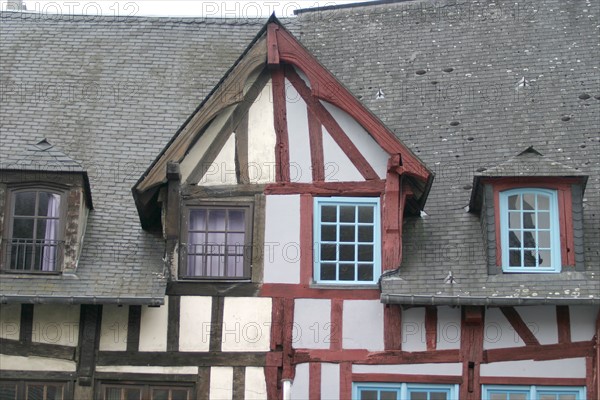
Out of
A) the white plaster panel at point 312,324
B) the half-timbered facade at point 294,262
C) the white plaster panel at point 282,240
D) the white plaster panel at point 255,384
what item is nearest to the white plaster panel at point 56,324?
the half-timbered facade at point 294,262

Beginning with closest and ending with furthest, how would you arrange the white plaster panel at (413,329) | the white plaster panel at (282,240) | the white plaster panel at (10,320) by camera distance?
the white plaster panel at (413,329)
the white plaster panel at (10,320)
the white plaster panel at (282,240)

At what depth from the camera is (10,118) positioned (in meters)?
20.0

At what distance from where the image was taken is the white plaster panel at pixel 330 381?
55.9ft

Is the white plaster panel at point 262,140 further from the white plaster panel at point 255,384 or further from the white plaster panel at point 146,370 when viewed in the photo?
the white plaster panel at point 146,370

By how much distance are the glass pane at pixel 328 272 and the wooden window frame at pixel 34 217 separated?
3.28 m

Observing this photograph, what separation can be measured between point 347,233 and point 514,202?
214 centimetres

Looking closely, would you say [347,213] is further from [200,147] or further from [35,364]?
[35,364]

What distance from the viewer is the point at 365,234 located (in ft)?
58.1

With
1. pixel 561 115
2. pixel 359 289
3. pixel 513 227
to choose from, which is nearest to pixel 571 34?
pixel 561 115

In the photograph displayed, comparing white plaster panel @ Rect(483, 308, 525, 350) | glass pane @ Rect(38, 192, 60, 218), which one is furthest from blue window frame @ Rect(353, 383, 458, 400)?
glass pane @ Rect(38, 192, 60, 218)

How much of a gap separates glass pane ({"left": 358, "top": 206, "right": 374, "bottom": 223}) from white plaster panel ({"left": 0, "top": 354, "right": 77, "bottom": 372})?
4030mm

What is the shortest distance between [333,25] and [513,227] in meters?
6.58

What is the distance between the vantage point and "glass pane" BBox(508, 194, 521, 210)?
17.6 m

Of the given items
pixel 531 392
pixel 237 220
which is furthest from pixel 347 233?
pixel 531 392
